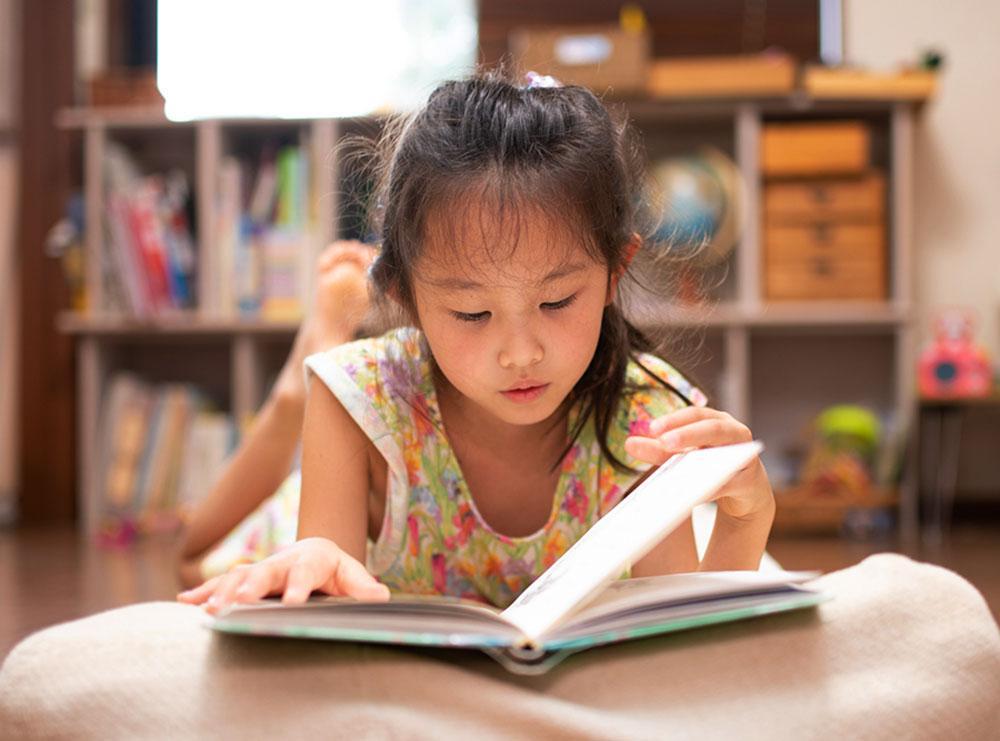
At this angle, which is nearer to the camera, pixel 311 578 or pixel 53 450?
pixel 311 578

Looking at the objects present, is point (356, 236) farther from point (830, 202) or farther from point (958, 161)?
point (958, 161)

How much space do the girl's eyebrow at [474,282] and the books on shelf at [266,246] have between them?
203 cm

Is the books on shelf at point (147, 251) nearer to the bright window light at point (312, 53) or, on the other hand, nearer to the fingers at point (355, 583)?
the bright window light at point (312, 53)

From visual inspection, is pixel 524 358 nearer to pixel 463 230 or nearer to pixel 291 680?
pixel 463 230

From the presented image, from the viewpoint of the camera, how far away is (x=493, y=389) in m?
0.86

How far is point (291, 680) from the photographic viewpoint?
0.62 m

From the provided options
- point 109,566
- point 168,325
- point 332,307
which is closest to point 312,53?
point 168,325

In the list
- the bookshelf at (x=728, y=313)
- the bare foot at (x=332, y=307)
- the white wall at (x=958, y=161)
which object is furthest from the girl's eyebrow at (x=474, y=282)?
the white wall at (x=958, y=161)

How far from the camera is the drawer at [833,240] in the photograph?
8.94ft

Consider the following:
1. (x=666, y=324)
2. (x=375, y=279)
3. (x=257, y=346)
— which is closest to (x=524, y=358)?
(x=375, y=279)

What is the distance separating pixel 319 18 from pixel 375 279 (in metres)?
2.41

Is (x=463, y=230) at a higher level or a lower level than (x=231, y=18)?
lower

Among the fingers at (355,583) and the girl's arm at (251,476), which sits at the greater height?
the fingers at (355,583)

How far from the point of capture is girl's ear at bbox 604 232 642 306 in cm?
95
